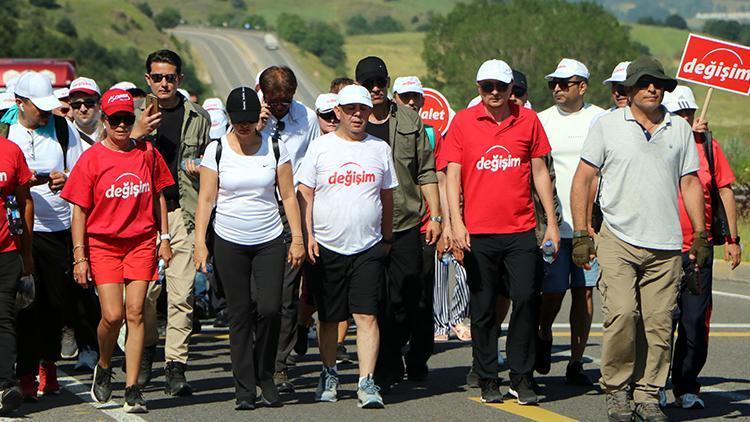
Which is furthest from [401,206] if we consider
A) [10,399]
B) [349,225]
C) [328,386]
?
[10,399]

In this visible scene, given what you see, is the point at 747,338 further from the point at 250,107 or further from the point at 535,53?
the point at 535,53

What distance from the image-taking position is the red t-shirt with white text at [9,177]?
28.6 ft

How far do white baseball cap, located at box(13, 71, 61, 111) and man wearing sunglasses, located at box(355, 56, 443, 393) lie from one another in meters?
2.05

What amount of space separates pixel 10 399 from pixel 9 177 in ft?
4.40

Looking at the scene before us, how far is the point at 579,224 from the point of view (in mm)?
8477

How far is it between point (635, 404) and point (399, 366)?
2.00 meters

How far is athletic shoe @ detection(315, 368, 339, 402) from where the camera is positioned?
9.12m

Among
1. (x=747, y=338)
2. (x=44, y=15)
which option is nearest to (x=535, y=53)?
(x=44, y=15)

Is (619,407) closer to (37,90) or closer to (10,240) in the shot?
(10,240)

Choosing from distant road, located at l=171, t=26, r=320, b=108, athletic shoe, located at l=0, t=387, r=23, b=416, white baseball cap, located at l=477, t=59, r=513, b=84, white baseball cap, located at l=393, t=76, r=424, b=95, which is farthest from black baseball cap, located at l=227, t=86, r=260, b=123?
distant road, located at l=171, t=26, r=320, b=108

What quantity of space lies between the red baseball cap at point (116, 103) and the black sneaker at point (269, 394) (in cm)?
189

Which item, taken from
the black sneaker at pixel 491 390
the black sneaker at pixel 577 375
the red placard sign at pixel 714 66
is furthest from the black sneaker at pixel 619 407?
the red placard sign at pixel 714 66

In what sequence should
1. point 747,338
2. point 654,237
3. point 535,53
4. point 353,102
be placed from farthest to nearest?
point 535,53 < point 747,338 < point 353,102 < point 654,237

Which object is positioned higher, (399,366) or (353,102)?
(353,102)
